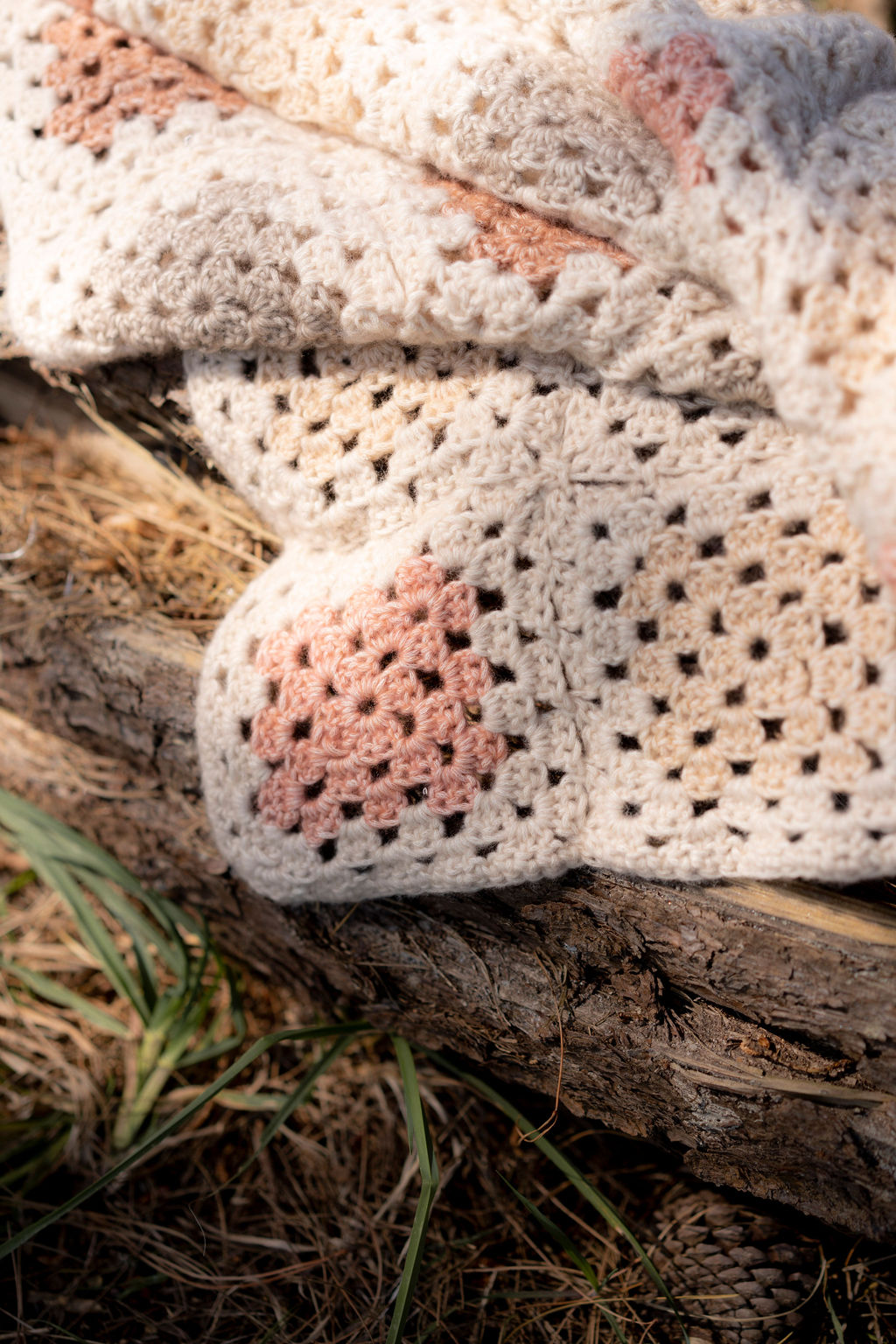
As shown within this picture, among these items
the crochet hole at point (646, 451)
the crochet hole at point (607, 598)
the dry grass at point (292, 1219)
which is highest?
the crochet hole at point (646, 451)

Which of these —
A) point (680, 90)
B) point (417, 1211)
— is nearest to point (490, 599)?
point (680, 90)

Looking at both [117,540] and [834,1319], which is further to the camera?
[117,540]

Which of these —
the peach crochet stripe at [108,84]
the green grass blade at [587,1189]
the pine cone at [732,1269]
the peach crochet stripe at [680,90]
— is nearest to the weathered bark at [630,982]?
the green grass blade at [587,1189]

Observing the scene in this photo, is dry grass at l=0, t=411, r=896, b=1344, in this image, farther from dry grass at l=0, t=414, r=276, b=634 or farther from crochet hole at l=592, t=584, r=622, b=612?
crochet hole at l=592, t=584, r=622, b=612

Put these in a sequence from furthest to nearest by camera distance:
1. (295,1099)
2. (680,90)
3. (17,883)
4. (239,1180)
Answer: (17,883) < (239,1180) < (295,1099) < (680,90)

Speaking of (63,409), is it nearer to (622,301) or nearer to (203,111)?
(203,111)

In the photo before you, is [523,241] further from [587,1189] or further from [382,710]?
[587,1189]

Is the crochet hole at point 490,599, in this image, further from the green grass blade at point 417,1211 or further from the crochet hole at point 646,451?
the green grass blade at point 417,1211
